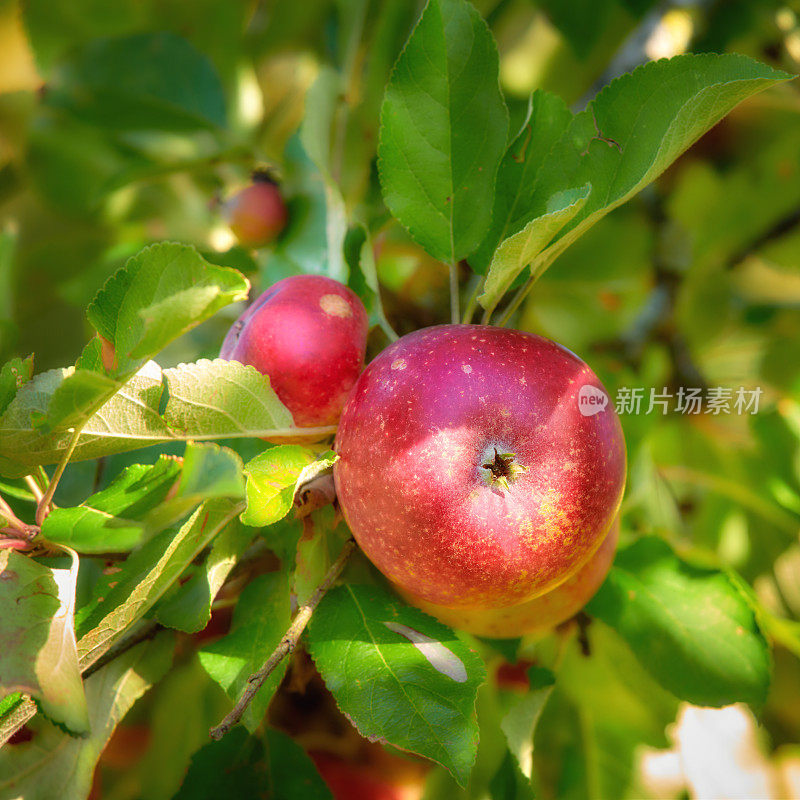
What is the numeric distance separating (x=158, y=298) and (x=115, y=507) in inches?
5.9

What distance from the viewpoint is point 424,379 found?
46cm

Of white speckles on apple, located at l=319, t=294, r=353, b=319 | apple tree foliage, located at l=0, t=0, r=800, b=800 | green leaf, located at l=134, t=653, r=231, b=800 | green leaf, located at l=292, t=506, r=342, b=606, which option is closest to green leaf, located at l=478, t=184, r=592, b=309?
apple tree foliage, located at l=0, t=0, r=800, b=800

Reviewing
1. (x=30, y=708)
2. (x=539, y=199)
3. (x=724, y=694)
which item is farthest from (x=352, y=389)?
(x=724, y=694)

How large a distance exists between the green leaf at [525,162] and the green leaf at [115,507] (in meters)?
0.31

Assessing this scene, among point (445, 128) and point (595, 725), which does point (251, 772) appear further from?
point (445, 128)

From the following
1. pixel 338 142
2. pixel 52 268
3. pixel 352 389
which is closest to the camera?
pixel 352 389

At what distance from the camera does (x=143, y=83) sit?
40.8 inches

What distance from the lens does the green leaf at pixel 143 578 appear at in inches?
17.7

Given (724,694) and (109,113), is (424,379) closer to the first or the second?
(724,694)

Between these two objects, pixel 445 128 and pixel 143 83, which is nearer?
pixel 445 128

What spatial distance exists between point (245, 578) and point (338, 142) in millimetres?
583

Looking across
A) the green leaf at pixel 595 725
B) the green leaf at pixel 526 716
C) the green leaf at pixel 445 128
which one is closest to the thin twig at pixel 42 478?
the green leaf at pixel 445 128

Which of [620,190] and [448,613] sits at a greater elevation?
[620,190]
